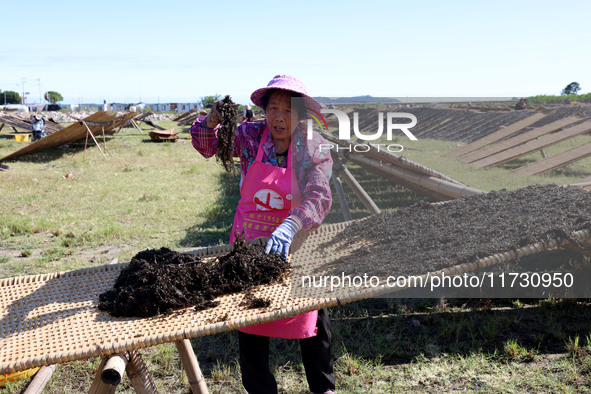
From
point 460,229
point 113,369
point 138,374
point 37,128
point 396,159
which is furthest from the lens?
point 37,128

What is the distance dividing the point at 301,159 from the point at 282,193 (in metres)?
0.17

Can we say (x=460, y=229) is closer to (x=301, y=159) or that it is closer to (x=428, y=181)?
(x=301, y=159)

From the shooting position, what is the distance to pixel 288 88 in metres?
2.00

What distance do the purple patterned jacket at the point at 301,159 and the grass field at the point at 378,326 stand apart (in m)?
1.12

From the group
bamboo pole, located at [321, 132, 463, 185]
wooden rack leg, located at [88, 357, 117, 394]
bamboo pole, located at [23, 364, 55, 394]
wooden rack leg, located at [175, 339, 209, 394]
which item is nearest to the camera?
wooden rack leg, located at [88, 357, 117, 394]

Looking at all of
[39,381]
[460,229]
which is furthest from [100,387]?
[460,229]

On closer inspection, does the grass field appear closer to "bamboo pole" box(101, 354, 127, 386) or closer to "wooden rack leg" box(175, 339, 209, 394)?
"wooden rack leg" box(175, 339, 209, 394)

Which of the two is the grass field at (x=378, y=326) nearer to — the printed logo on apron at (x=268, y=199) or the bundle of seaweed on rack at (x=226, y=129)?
the printed logo on apron at (x=268, y=199)

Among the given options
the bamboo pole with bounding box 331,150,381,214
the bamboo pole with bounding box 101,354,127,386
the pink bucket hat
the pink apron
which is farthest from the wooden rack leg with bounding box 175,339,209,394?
the bamboo pole with bounding box 331,150,381,214

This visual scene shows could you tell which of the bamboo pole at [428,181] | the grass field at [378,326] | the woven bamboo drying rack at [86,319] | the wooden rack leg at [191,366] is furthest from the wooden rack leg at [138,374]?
the bamboo pole at [428,181]

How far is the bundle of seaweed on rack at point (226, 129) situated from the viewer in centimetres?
218

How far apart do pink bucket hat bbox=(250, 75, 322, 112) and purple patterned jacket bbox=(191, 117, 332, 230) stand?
0.11 m

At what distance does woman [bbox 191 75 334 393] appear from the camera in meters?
1.99

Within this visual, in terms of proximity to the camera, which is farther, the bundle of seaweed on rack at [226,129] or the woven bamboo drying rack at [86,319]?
the bundle of seaweed on rack at [226,129]
